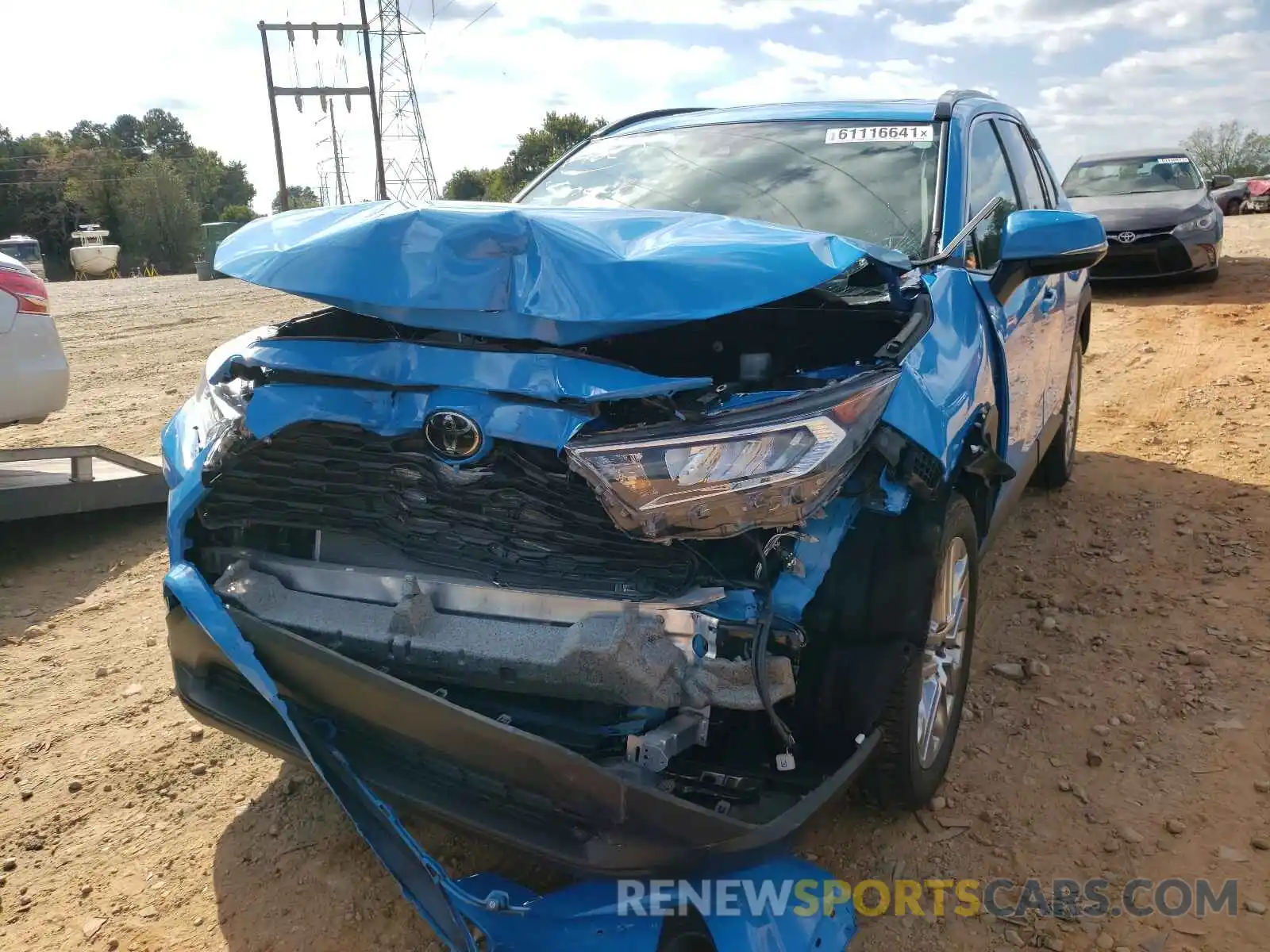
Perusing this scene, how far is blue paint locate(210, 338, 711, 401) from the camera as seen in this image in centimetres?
192

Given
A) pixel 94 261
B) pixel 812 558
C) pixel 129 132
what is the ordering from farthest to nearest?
pixel 129 132 → pixel 94 261 → pixel 812 558

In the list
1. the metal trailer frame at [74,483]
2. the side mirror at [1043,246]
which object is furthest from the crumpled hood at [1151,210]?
the metal trailer frame at [74,483]

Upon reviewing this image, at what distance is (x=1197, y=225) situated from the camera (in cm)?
1052

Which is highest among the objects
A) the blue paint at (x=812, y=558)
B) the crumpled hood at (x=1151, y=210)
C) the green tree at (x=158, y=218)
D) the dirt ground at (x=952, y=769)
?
the green tree at (x=158, y=218)

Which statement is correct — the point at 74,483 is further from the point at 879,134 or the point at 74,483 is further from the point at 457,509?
the point at 879,134

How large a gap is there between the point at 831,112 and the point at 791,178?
47 cm

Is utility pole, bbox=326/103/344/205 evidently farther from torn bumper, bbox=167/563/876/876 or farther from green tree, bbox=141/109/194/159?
green tree, bbox=141/109/194/159

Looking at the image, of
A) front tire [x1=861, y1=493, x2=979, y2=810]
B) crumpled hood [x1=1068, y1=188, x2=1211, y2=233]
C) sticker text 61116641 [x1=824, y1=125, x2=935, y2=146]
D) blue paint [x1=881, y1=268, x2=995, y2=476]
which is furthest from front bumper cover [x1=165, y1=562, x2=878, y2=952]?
crumpled hood [x1=1068, y1=188, x2=1211, y2=233]

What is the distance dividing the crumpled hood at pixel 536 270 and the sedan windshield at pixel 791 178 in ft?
2.90

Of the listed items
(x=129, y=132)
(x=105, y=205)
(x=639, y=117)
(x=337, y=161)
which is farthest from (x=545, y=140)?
(x=129, y=132)

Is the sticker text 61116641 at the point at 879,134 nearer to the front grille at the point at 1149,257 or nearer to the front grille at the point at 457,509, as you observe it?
the front grille at the point at 457,509

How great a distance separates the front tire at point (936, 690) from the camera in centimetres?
223

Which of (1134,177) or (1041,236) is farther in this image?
(1134,177)

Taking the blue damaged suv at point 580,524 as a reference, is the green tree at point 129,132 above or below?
above
